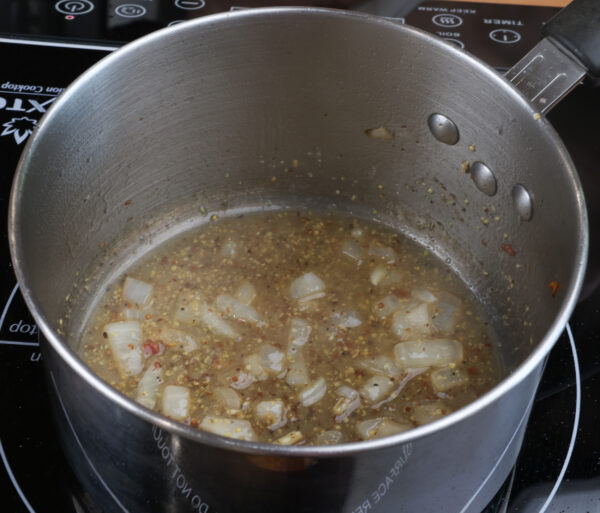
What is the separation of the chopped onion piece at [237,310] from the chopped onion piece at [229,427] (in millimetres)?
206

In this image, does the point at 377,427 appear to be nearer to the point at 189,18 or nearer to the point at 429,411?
the point at 429,411

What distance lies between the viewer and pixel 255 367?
113 centimetres

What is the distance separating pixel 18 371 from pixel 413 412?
0.51 metres

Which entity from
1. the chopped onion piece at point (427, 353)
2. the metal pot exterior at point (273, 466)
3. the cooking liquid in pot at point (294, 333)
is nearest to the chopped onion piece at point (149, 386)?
the cooking liquid in pot at point (294, 333)

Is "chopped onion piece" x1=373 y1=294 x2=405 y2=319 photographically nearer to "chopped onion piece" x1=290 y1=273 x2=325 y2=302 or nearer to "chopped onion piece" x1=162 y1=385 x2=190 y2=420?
"chopped onion piece" x1=290 y1=273 x2=325 y2=302

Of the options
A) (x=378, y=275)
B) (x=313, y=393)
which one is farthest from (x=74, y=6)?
(x=313, y=393)

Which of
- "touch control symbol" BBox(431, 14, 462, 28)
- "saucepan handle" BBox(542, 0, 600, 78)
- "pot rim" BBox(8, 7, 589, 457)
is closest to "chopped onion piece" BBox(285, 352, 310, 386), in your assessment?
"pot rim" BBox(8, 7, 589, 457)

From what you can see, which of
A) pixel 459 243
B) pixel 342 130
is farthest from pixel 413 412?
pixel 342 130

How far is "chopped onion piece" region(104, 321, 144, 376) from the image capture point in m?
1.14


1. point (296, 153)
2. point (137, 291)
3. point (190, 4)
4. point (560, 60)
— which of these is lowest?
point (137, 291)

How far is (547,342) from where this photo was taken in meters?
0.74

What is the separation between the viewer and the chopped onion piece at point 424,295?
127 centimetres

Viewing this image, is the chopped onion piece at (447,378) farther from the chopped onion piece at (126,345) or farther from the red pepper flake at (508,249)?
the chopped onion piece at (126,345)

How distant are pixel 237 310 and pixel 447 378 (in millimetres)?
326
